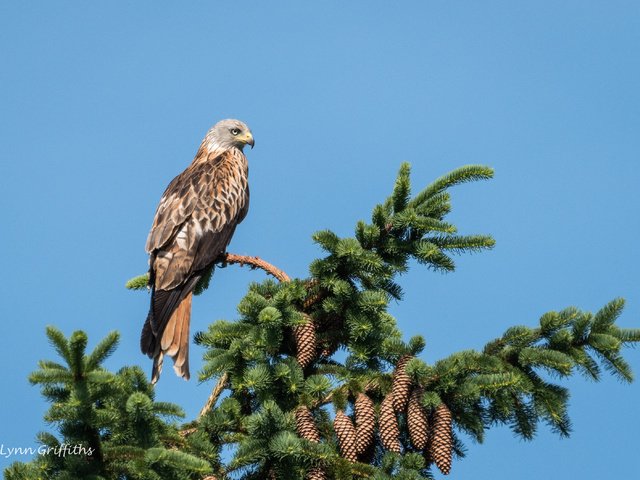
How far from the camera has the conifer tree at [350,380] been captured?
4.45 m

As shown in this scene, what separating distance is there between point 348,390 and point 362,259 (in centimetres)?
84

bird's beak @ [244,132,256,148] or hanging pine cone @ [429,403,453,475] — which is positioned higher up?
bird's beak @ [244,132,256,148]

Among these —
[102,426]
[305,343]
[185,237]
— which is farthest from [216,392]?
[185,237]

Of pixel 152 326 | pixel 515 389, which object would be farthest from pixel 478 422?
pixel 152 326

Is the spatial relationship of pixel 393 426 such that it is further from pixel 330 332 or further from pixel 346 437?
pixel 330 332

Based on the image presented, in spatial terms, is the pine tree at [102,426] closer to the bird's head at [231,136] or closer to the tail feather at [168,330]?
the tail feather at [168,330]

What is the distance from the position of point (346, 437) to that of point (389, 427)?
0.23m

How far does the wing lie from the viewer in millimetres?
8195

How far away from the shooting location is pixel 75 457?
4.37 m

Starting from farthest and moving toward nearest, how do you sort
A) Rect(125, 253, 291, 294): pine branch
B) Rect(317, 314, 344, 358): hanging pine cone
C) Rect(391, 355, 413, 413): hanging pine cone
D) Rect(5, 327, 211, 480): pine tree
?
Rect(125, 253, 291, 294): pine branch → Rect(317, 314, 344, 358): hanging pine cone → Rect(391, 355, 413, 413): hanging pine cone → Rect(5, 327, 211, 480): pine tree

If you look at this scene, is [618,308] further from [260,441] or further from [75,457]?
[75,457]

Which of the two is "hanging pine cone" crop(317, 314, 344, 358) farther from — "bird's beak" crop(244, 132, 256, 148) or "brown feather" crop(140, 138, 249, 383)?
"bird's beak" crop(244, 132, 256, 148)

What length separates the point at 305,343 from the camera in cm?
546

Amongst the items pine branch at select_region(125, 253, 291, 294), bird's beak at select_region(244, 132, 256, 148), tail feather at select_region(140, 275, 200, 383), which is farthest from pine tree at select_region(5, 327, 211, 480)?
bird's beak at select_region(244, 132, 256, 148)
